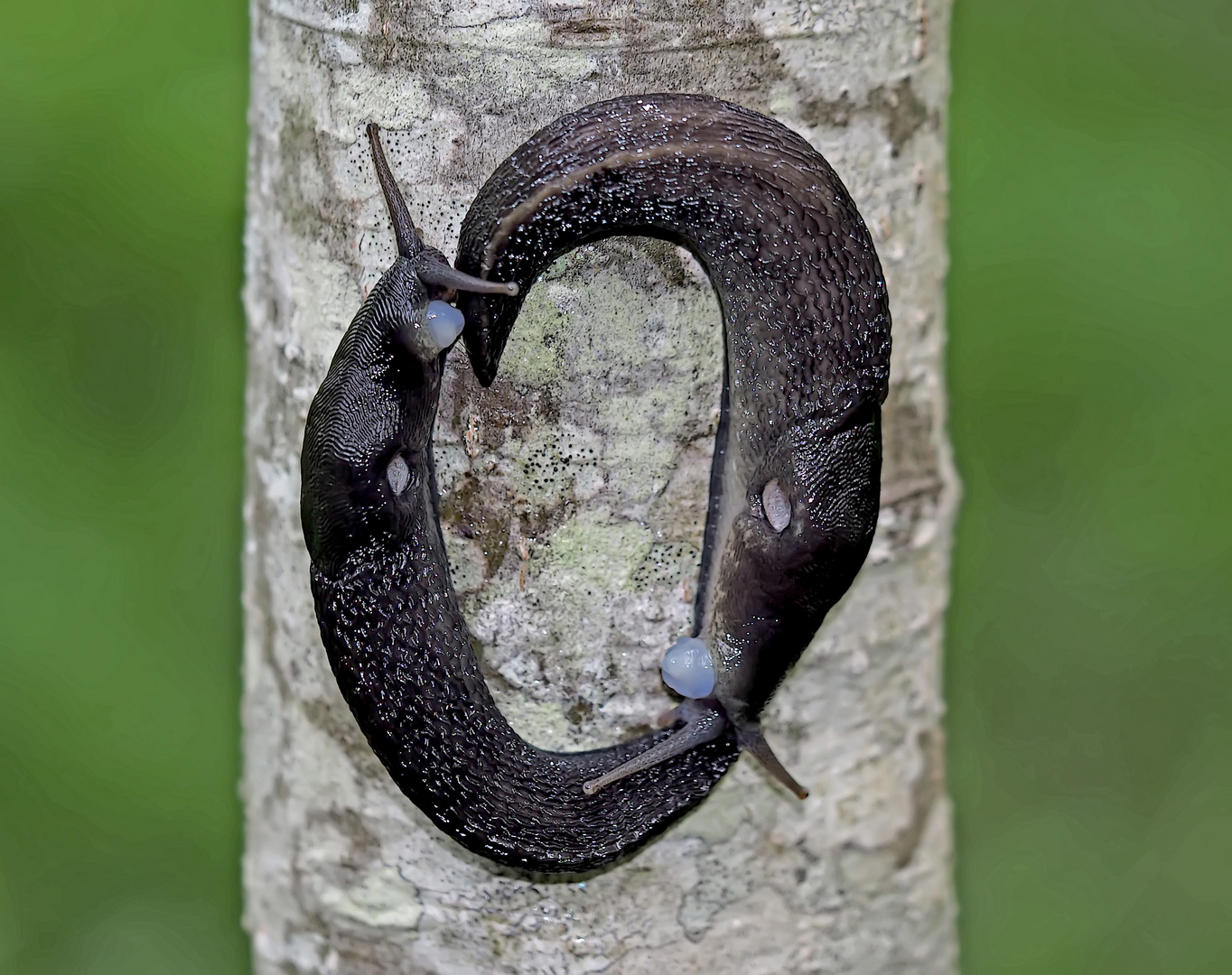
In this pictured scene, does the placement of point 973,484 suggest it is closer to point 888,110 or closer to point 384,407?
point 888,110

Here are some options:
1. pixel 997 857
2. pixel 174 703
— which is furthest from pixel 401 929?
pixel 997 857

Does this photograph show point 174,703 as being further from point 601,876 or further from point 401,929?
point 601,876

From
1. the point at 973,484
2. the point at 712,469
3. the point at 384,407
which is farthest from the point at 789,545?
the point at 973,484

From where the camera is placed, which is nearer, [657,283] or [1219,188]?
[657,283]

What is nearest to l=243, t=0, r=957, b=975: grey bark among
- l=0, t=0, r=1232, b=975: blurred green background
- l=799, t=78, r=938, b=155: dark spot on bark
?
l=799, t=78, r=938, b=155: dark spot on bark

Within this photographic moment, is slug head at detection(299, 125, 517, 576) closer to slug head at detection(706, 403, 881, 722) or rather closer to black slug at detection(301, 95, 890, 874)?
black slug at detection(301, 95, 890, 874)

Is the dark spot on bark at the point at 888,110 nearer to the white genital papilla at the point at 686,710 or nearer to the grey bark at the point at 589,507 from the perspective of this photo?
the grey bark at the point at 589,507
